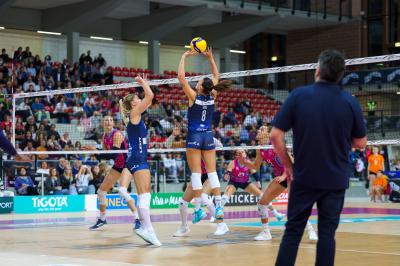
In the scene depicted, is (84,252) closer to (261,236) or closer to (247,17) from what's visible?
(261,236)

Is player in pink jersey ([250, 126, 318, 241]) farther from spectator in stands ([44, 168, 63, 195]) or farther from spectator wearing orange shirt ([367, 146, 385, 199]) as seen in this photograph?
spectator wearing orange shirt ([367, 146, 385, 199])

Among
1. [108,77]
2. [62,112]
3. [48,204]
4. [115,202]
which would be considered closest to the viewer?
[48,204]

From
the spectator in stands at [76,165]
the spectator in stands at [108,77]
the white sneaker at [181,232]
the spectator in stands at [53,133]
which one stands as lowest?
the white sneaker at [181,232]

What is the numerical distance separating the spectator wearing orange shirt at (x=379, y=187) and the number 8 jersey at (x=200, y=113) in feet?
54.0

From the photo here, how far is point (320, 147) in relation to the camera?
5844mm

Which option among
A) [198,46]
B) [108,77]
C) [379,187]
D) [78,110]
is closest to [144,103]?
[198,46]

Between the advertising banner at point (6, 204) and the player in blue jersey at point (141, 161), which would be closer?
the player in blue jersey at point (141, 161)

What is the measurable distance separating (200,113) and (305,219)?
236 inches

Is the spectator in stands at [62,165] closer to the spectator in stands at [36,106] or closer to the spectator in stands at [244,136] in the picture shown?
the spectator in stands at [36,106]

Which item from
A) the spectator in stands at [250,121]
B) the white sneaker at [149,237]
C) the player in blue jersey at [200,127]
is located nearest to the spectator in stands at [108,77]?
the spectator in stands at [250,121]

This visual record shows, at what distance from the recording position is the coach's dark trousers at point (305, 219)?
5.93m

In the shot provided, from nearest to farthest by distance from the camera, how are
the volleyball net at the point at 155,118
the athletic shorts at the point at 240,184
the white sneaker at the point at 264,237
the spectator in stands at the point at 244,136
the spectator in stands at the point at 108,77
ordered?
the white sneaker at the point at 264,237, the athletic shorts at the point at 240,184, the volleyball net at the point at 155,118, the spectator in stands at the point at 244,136, the spectator in stands at the point at 108,77

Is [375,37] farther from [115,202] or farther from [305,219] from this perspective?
[305,219]

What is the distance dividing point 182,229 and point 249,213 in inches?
292
